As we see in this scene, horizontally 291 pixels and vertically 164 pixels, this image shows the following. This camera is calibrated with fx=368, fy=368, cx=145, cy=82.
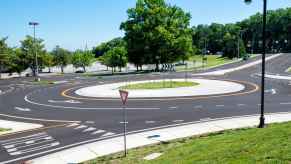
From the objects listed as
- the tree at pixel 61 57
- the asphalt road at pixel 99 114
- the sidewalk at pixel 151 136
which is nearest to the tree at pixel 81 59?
the tree at pixel 61 57

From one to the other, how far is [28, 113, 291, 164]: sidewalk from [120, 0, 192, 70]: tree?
184 ft

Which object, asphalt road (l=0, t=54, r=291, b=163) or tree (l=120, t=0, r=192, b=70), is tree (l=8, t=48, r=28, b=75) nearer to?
tree (l=120, t=0, r=192, b=70)

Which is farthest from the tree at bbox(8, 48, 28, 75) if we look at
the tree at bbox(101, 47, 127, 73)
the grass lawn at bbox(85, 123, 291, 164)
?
the grass lawn at bbox(85, 123, 291, 164)

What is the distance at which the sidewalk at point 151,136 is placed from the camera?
15547 millimetres

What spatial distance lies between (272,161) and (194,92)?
28.2 meters

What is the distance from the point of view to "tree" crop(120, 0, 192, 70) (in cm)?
7825

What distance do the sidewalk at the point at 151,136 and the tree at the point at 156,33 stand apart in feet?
184

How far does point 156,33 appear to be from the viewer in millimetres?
77938

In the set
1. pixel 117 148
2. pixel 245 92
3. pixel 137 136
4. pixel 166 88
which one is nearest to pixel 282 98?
pixel 245 92

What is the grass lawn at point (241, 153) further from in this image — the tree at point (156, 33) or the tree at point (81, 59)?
the tree at point (81, 59)

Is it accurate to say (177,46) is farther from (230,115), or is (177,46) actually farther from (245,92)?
(230,115)

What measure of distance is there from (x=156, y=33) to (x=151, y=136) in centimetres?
6079

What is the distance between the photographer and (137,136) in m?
18.8

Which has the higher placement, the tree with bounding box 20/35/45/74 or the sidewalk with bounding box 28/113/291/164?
the tree with bounding box 20/35/45/74
